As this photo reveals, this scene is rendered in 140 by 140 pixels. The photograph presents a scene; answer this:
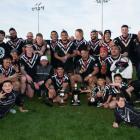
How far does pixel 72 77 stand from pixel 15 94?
317cm

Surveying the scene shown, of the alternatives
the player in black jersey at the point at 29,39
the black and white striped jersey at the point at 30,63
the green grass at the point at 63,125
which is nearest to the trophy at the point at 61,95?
the green grass at the point at 63,125

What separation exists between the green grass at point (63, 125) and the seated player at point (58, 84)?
0.72m

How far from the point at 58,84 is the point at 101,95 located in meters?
1.59

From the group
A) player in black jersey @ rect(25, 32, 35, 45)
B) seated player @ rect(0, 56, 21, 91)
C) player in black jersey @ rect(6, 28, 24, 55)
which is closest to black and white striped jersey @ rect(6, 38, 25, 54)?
player in black jersey @ rect(6, 28, 24, 55)

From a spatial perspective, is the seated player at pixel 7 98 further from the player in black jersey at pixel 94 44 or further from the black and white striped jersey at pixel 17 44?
the player in black jersey at pixel 94 44

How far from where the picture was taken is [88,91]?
13.6 m

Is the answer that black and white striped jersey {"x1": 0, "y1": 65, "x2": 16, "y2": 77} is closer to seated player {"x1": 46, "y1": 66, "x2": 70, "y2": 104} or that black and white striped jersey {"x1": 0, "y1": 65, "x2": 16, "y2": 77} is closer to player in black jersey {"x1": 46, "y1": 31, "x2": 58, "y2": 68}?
seated player {"x1": 46, "y1": 66, "x2": 70, "y2": 104}

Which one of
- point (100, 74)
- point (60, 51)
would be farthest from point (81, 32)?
point (100, 74)

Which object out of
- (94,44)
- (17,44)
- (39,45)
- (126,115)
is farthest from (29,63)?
(126,115)

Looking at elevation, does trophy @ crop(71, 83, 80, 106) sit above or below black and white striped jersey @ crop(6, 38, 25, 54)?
below

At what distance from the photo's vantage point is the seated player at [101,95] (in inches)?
496

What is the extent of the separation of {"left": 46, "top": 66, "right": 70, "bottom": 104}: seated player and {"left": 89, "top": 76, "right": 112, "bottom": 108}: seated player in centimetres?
97

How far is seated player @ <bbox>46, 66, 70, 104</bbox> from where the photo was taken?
43.3ft

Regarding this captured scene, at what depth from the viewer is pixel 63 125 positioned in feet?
33.9
